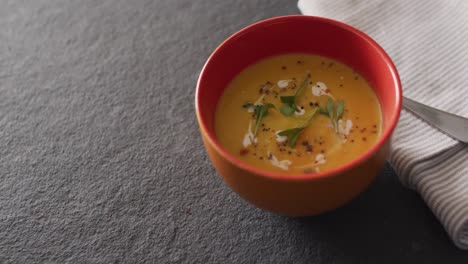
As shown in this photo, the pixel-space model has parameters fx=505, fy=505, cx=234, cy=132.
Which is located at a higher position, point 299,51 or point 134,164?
point 299,51

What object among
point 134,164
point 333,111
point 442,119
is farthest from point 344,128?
point 134,164

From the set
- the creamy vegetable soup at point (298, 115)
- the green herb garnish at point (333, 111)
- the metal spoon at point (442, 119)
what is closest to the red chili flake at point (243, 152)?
the creamy vegetable soup at point (298, 115)

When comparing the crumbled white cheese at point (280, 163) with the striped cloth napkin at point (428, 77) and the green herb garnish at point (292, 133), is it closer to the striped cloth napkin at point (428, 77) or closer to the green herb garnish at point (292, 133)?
the green herb garnish at point (292, 133)

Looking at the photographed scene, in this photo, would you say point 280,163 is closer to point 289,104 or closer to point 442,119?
point 289,104

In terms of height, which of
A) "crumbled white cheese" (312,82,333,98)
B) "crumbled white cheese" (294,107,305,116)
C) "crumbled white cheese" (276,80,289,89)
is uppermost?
"crumbled white cheese" (276,80,289,89)

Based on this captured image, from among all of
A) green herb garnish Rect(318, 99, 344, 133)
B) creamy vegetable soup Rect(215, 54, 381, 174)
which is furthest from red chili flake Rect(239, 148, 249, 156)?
green herb garnish Rect(318, 99, 344, 133)

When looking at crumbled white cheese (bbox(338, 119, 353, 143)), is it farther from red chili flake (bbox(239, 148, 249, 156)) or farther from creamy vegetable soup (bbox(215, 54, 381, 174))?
red chili flake (bbox(239, 148, 249, 156))
